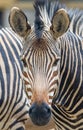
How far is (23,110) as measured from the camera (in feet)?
17.7

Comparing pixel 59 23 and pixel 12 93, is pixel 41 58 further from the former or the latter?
pixel 12 93

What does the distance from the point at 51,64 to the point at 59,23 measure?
1.20ft

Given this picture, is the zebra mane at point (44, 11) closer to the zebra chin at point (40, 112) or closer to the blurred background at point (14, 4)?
the zebra chin at point (40, 112)

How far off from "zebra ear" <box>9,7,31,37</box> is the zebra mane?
0.11 metres

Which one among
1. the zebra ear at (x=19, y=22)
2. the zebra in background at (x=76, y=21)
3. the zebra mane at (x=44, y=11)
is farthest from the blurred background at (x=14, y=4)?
the zebra ear at (x=19, y=22)

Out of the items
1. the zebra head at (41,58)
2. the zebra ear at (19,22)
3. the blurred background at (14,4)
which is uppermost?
the blurred background at (14,4)

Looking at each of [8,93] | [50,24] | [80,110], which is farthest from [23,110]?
[50,24]

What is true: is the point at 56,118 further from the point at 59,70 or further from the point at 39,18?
the point at 39,18

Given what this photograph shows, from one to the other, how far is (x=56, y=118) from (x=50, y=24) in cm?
101

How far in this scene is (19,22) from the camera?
457 centimetres

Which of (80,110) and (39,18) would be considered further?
(80,110)

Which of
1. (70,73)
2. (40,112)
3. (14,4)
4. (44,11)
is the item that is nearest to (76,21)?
(44,11)

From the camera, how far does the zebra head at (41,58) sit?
4.28m

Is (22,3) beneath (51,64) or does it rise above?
above
